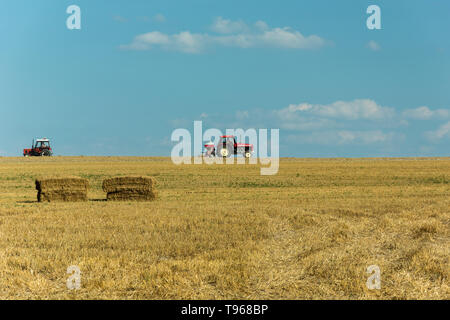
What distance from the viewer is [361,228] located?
13.6 meters

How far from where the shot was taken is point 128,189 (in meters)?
22.2

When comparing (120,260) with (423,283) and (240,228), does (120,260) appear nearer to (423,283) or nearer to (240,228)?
(240,228)

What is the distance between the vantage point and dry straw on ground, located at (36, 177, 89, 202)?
72.2 ft

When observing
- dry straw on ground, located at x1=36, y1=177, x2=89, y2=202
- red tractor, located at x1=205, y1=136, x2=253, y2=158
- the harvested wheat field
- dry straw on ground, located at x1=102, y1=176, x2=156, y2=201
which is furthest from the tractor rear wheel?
the harvested wheat field

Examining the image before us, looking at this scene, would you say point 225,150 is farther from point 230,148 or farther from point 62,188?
point 62,188

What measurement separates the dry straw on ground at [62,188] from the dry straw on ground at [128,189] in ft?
3.57

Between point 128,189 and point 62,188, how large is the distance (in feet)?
9.86

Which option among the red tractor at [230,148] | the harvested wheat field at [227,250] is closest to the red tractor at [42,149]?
the red tractor at [230,148]

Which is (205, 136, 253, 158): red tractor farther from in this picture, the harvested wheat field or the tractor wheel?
the harvested wheat field

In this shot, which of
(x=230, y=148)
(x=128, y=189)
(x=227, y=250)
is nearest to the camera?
(x=227, y=250)

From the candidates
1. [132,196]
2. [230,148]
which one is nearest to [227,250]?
[132,196]

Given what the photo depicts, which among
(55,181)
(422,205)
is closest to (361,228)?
(422,205)

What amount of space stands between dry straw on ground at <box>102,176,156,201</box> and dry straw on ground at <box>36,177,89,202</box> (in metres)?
1.09

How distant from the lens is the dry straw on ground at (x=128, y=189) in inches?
872
